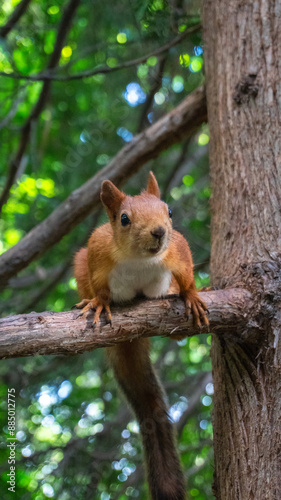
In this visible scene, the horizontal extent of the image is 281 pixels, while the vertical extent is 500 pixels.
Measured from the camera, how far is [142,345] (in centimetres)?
188

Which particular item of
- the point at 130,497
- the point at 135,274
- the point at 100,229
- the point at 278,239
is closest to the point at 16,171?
the point at 100,229

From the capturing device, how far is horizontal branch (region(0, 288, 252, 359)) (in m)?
1.24

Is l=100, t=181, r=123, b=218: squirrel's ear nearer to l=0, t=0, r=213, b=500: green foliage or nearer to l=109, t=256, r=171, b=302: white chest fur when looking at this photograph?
l=109, t=256, r=171, b=302: white chest fur

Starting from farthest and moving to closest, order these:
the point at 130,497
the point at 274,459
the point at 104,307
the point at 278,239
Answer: the point at 130,497, the point at 278,239, the point at 104,307, the point at 274,459

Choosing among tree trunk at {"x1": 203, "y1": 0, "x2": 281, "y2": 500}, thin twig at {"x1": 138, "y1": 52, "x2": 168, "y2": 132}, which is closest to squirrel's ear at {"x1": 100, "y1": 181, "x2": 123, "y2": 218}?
tree trunk at {"x1": 203, "y1": 0, "x2": 281, "y2": 500}

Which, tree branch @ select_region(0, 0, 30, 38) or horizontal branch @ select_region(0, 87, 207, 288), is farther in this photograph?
tree branch @ select_region(0, 0, 30, 38)

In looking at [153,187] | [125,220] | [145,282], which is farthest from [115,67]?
[145,282]

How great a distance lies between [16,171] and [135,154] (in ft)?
2.26

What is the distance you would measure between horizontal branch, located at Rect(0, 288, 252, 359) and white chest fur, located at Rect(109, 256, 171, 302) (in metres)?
0.10

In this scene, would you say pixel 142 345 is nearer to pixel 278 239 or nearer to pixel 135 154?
pixel 278 239

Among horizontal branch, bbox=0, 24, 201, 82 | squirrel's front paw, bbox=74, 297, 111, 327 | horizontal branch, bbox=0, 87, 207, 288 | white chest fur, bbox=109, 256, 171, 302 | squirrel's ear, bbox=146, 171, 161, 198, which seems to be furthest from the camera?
horizontal branch, bbox=0, 24, 201, 82

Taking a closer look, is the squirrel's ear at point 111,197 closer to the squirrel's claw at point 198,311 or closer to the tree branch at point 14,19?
the squirrel's claw at point 198,311

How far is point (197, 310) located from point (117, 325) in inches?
9.8

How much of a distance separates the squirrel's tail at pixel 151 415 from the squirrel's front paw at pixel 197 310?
443mm
